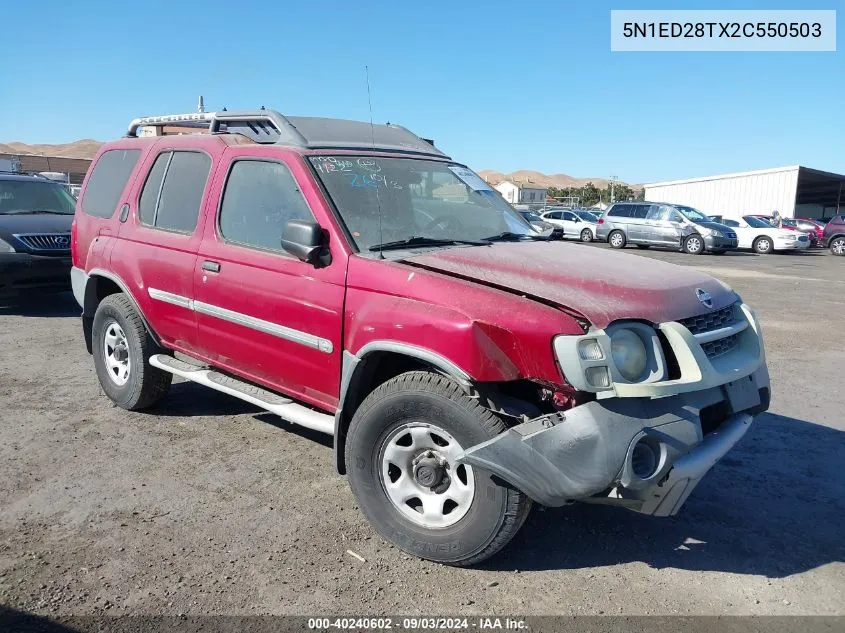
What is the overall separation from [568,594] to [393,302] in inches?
59.8

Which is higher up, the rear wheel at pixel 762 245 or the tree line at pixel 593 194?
the tree line at pixel 593 194

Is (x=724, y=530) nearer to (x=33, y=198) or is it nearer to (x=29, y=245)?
(x=29, y=245)

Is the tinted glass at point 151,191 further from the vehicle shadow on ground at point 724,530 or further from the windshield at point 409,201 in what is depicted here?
the vehicle shadow on ground at point 724,530

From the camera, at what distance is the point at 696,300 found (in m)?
3.20

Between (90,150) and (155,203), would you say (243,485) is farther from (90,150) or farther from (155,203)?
(90,150)

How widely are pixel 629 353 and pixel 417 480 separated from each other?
1131mm

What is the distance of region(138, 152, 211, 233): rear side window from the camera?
14.6 feet

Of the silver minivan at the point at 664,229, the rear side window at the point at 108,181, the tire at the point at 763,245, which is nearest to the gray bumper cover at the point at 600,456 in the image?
the rear side window at the point at 108,181

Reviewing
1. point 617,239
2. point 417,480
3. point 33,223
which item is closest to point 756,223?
point 617,239

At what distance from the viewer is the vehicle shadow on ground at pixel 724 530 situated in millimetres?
3246

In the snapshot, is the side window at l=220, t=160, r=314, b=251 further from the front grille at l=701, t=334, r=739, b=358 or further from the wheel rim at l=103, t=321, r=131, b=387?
the front grille at l=701, t=334, r=739, b=358

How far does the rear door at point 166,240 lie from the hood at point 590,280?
1804 millimetres

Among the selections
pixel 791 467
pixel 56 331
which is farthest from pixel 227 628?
pixel 56 331

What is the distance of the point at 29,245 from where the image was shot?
8.66 m
